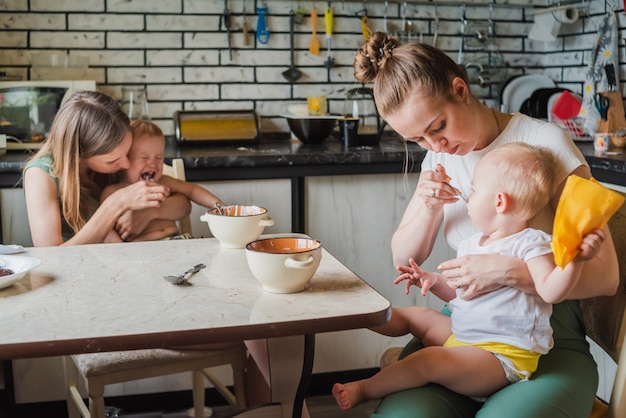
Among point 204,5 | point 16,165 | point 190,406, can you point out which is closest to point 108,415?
point 190,406

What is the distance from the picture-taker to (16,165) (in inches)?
111

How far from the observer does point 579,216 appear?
137 cm

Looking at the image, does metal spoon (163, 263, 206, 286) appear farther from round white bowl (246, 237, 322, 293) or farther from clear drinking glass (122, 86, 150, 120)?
clear drinking glass (122, 86, 150, 120)

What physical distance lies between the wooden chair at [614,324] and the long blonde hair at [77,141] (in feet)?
5.00

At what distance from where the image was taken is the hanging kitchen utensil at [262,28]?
368 centimetres

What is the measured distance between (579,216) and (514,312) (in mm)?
344

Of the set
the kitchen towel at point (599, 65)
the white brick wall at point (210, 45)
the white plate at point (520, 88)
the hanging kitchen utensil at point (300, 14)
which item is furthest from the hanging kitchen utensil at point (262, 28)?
the kitchen towel at point (599, 65)

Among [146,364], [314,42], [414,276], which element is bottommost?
[146,364]

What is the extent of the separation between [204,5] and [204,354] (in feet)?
6.59

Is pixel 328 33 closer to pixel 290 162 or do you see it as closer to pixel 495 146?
pixel 290 162

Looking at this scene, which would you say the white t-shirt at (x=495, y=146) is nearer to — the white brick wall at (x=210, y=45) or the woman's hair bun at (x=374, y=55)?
the woman's hair bun at (x=374, y=55)

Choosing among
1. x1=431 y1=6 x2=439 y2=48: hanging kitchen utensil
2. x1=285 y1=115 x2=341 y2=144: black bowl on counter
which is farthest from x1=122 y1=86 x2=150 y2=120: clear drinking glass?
x1=431 y1=6 x2=439 y2=48: hanging kitchen utensil

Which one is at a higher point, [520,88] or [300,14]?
[300,14]

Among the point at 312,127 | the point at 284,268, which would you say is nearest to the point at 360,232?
the point at 312,127
